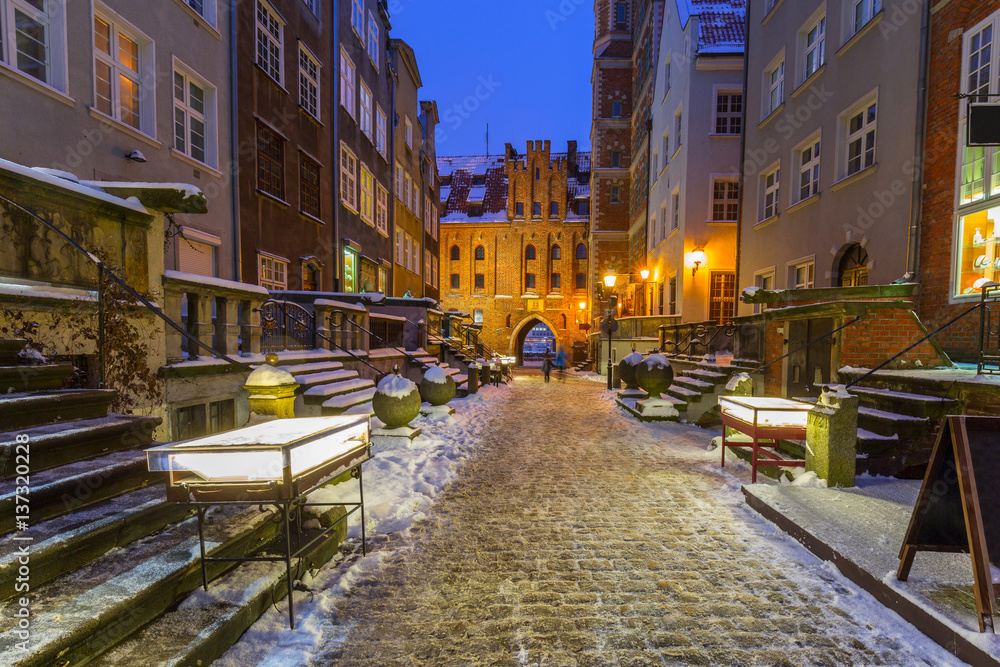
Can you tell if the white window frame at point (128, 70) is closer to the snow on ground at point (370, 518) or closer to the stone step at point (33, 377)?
the stone step at point (33, 377)

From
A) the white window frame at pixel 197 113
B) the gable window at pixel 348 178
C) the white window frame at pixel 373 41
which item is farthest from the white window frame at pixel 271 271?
the white window frame at pixel 373 41

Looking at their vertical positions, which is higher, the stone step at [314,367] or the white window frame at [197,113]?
the white window frame at [197,113]

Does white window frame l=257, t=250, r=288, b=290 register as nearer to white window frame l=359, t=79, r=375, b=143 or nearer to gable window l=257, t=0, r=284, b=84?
gable window l=257, t=0, r=284, b=84

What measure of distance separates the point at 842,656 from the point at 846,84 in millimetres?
12808

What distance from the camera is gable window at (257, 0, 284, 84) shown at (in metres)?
12.0

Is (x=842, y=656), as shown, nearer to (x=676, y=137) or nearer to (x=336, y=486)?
(x=336, y=486)

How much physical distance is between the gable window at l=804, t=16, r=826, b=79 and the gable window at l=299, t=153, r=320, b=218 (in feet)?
48.3

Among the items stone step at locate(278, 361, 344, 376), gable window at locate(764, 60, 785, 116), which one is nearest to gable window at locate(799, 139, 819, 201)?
gable window at locate(764, 60, 785, 116)

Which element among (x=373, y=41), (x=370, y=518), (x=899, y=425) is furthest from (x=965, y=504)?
(x=373, y=41)

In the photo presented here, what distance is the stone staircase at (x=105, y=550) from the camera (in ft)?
6.79

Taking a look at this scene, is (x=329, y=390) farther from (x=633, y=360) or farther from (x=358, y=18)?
(x=358, y=18)

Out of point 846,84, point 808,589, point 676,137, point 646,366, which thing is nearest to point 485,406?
point 646,366

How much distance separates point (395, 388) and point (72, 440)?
13.6ft

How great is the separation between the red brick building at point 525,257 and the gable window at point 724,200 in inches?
722
